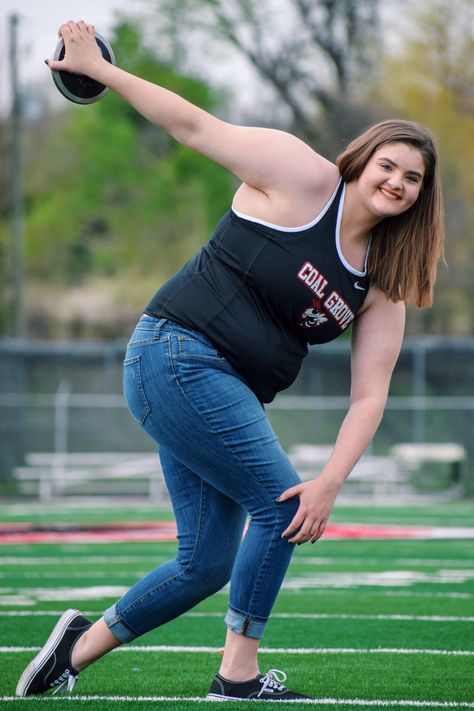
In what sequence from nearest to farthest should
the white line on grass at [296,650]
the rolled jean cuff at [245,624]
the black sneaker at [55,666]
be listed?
the rolled jean cuff at [245,624] → the black sneaker at [55,666] → the white line on grass at [296,650]

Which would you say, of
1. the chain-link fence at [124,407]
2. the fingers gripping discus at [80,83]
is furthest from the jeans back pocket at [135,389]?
the chain-link fence at [124,407]

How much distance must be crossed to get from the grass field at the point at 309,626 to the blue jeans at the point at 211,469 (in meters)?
0.37

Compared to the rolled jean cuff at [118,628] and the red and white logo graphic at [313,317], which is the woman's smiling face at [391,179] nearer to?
the red and white logo graphic at [313,317]

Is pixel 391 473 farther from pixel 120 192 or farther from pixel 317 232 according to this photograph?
pixel 120 192

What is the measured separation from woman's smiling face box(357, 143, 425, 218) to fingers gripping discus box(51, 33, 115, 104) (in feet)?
3.11

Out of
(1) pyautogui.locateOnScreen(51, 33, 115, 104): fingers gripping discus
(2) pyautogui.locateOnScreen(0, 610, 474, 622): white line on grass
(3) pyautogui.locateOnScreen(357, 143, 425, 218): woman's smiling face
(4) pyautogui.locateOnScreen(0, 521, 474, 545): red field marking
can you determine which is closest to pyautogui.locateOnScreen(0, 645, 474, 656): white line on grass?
(2) pyautogui.locateOnScreen(0, 610, 474, 622): white line on grass

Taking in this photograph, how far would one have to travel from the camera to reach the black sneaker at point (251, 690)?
393 centimetres

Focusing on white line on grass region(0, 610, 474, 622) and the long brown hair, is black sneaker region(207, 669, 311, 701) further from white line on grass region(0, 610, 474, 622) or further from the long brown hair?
white line on grass region(0, 610, 474, 622)

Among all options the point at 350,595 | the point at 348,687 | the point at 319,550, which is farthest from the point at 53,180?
the point at 348,687

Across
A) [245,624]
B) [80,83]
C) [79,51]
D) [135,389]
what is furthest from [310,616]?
[79,51]

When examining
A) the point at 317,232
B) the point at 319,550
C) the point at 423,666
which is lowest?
the point at 319,550

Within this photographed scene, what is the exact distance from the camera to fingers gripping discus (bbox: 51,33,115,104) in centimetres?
402

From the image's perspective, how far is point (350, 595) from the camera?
749 cm

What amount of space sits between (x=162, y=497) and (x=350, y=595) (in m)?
10.5
